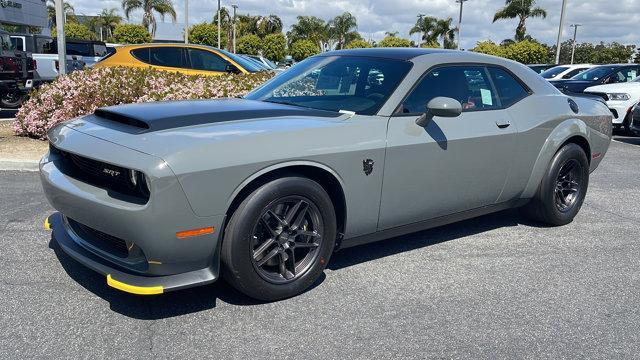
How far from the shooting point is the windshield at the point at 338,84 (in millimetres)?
4050

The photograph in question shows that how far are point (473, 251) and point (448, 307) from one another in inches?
45.1

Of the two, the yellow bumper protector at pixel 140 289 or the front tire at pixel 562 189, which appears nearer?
the yellow bumper protector at pixel 140 289

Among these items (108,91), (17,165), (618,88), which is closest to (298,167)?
(17,165)

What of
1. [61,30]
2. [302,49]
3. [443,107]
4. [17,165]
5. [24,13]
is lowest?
[17,165]

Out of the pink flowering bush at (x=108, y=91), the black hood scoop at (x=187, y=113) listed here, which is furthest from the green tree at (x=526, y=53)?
the black hood scoop at (x=187, y=113)

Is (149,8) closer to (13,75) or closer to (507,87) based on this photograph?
(13,75)

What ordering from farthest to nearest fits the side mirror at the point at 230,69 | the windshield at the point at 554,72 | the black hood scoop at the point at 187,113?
the windshield at the point at 554,72 < the side mirror at the point at 230,69 < the black hood scoop at the point at 187,113

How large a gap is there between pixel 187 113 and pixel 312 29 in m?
53.6

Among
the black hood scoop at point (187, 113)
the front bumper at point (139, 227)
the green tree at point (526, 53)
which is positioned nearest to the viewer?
the front bumper at point (139, 227)

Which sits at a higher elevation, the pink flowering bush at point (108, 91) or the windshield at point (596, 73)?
the windshield at point (596, 73)

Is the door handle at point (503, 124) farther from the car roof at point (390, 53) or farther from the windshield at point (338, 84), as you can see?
the windshield at point (338, 84)

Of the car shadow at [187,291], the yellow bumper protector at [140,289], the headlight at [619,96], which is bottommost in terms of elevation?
the car shadow at [187,291]

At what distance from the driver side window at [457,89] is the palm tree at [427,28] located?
52.5 m

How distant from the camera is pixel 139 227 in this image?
2898 mm
